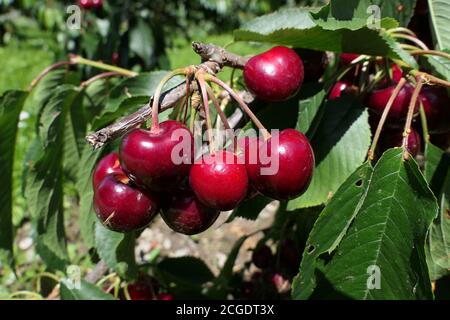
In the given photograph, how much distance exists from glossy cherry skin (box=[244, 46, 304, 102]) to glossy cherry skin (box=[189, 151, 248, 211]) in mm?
208

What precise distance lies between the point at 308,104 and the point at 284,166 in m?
0.33

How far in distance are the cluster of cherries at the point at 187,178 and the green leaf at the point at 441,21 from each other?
0.53m

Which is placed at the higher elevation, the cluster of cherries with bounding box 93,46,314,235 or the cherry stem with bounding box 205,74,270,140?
the cherry stem with bounding box 205,74,270,140

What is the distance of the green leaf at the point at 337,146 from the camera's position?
3.55 feet

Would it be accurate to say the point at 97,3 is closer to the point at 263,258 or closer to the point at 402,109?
the point at 263,258

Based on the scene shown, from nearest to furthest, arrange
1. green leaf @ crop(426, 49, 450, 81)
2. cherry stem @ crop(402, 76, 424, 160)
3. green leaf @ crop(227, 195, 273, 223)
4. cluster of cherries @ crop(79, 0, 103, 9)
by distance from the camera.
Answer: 1. cherry stem @ crop(402, 76, 424, 160)
2. green leaf @ crop(426, 49, 450, 81)
3. green leaf @ crop(227, 195, 273, 223)
4. cluster of cherries @ crop(79, 0, 103, 9)

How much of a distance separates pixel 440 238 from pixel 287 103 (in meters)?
0.40

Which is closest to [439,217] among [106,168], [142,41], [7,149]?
[106,168]

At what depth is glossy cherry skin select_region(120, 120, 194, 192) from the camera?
0.78 meters

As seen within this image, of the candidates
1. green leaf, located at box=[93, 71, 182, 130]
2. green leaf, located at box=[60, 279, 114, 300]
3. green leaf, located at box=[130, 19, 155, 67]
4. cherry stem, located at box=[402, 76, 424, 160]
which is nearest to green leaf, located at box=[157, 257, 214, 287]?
green leaf, located at box=[60, 279, 114, 300]

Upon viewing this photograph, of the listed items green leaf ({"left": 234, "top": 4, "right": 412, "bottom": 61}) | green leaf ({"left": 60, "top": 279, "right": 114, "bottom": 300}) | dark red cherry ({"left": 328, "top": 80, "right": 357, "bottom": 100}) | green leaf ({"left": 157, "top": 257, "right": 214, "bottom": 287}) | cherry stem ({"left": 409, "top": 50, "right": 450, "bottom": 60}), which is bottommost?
green leaf ({"left": 157, "top": 257, "right": 214, "bottom": 287})

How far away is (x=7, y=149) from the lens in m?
1.47

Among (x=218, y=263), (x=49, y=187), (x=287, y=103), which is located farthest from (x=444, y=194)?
(x=218, y=263)

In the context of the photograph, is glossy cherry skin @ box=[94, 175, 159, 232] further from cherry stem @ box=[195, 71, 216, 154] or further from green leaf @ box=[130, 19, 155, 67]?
green leaf @ box=[130, 19, 155, 67]
